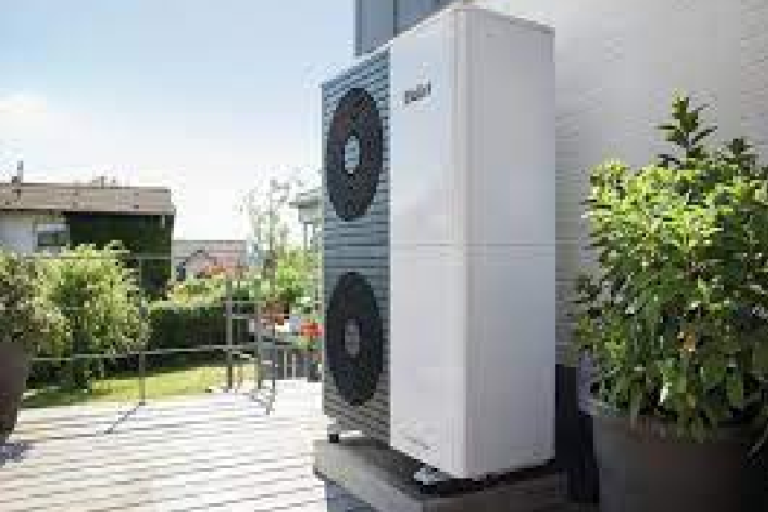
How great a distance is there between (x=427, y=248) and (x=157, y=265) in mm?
15742

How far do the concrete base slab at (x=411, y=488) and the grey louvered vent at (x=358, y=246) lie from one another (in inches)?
5.5

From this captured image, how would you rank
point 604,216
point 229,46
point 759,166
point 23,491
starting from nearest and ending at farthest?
point 604,216
point 759,166
point 23,491
point 229,46

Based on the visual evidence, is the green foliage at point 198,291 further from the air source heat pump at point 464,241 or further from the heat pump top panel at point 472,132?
the heat pump top panel at point 472,132

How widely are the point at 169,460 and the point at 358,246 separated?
4.75 ft

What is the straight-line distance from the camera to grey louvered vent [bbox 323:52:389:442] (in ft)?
9.52

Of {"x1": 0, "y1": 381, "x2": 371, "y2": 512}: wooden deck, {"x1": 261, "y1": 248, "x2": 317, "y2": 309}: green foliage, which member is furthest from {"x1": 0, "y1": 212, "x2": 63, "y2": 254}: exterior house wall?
{"x1": 0, "y1": 381, "x2": 371, "y2": 512}: wooden deck

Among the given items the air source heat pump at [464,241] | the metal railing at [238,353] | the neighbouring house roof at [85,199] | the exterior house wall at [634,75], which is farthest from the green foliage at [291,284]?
the neighbouring house roof at [85,199]

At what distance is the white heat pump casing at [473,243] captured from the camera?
245 centimetres

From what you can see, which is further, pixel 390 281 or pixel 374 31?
pixel 374 31

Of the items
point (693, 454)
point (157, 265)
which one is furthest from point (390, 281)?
point (157, 265)

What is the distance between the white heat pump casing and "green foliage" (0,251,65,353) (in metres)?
2.17

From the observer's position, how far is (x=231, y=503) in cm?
289

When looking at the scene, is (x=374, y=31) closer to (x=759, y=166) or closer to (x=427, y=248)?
(x=427, y=248)

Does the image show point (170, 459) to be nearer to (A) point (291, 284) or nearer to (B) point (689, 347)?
(B) point (689, 347)
